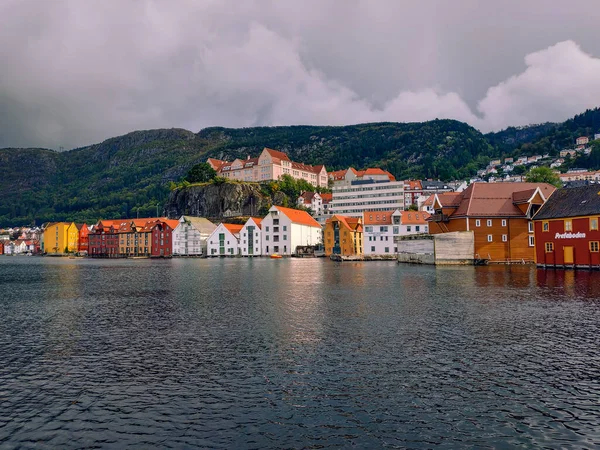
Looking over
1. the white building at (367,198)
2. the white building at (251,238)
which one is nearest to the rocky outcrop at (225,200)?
the white building at (367,198)

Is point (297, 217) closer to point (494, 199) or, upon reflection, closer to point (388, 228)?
point (388, 228)

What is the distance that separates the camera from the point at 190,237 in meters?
168

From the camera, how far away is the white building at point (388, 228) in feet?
393

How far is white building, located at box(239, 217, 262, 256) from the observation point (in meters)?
154

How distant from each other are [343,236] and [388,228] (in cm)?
1450

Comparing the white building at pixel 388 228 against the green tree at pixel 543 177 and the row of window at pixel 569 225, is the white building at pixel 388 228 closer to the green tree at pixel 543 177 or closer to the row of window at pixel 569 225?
the row of window at pixel 569 225

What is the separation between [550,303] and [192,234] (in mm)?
144724

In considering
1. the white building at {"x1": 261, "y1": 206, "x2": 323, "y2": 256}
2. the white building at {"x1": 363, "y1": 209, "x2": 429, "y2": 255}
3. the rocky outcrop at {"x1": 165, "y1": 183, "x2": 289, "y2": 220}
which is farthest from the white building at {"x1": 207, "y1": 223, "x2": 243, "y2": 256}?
the white building at {"x1": 363, "y1": 209, "x2": 429, "y2": 255}

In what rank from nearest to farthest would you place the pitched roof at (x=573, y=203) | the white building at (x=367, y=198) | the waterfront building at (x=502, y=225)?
the pitched roof at (x=573, y=203) → the waterfront building at (x=502, y=225) → the white building at (x=367, y=198)

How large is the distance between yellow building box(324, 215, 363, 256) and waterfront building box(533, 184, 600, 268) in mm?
58694

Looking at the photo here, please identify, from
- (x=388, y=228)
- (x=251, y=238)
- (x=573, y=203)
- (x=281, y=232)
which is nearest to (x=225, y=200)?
(x=251, y=238)

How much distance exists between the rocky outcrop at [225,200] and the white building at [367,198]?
2221 cm

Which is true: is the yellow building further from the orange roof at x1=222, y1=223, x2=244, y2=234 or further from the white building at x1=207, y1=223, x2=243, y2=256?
the orange roof at x1=222, y1=223, x2=244, y2=234

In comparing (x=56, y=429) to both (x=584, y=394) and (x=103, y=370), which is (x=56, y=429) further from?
(x=584, y=394)
